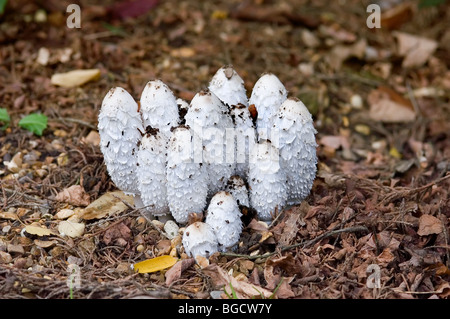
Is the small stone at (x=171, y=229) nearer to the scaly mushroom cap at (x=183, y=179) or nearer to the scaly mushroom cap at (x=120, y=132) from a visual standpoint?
the scaly mushroom cap at (x=183, y=179)

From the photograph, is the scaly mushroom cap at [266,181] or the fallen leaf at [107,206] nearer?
the scaly mushroom cap at [266,181]

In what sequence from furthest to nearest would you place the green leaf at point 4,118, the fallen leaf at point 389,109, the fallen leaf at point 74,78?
the fallen leaf at point 389,109 → the fallen leaf at point 74,78 → the green leaf at point 4,118

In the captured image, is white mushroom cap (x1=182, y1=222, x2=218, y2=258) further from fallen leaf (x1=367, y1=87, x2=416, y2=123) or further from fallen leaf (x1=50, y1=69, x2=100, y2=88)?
fallen leaf (x1=367, y1=87, x2=416, y2=123)

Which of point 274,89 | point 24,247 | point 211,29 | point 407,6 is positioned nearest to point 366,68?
point 407,6

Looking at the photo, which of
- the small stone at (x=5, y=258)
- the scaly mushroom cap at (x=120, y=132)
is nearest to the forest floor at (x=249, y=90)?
the small stone at (x=5, y=258)

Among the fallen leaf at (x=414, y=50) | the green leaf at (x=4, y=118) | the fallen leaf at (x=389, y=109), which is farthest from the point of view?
the fallen leaf at (x=414, y=50)

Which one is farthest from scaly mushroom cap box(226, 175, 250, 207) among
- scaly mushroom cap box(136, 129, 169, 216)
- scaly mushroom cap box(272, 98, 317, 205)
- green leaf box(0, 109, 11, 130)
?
green leaf box(0, 109, 11, 130)

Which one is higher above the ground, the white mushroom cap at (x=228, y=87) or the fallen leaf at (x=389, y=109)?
the white mushroom cap at (x=228, y=87)
